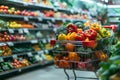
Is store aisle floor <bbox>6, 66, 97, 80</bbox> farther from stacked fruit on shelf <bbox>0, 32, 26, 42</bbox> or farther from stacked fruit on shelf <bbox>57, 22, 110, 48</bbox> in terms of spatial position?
stacked fruit on shelf <bbox>57, 22, 110, 48</bbox>

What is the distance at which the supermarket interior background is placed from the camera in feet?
10.1

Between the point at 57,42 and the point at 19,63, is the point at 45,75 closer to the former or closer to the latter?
the point at 19,63

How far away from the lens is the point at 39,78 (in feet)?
17.8

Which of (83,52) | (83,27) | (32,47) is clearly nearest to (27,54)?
(32,47)

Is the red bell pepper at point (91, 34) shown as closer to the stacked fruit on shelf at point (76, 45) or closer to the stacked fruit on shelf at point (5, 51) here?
the stacked fruit on shelf at point (76, 45)

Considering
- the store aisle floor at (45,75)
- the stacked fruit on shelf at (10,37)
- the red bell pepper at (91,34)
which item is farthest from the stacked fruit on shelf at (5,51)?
the red bell pepper at (91,34)

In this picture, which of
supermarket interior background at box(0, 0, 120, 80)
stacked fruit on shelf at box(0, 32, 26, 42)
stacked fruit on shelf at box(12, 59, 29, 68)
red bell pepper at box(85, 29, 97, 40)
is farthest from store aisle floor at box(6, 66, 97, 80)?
red bell pepper at box(85, 29, 97, 40)

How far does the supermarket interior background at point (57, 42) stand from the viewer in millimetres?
3090

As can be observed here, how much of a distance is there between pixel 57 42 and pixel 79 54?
1.07 ft

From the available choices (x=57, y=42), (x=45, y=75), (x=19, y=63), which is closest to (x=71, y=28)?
(x=57, y=42)

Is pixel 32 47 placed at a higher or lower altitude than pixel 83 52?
lower

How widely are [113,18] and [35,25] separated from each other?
708 cm

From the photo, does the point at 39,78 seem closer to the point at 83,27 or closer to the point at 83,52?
the point at 83,27

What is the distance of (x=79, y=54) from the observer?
311 centimetres
